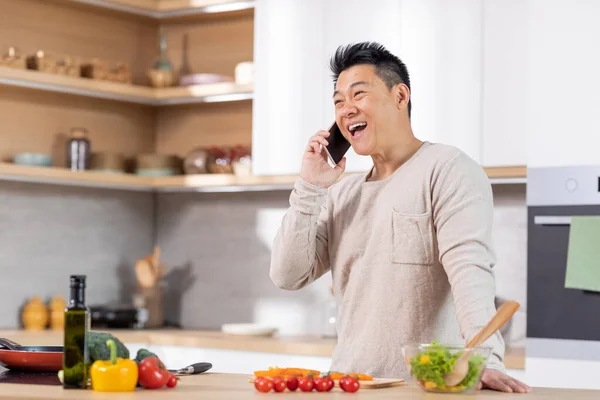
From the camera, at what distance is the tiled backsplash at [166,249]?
4.96 m

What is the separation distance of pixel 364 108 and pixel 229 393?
1.05 meters

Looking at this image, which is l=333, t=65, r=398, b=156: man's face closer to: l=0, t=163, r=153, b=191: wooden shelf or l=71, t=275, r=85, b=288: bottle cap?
l=71, t=275, r=85, b=288: bottle cap

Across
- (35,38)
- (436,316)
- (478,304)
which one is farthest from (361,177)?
(35,38)

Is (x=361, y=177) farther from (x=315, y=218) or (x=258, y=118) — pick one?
(x=258, y=118)

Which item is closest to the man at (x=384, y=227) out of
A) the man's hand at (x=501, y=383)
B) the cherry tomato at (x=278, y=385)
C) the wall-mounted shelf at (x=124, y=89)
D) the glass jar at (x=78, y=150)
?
the man's hand at (x=501, y=383)

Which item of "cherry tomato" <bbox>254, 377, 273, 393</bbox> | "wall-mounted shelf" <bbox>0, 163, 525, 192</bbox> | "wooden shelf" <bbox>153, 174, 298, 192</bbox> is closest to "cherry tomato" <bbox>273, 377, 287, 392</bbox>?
"cherry tomato" <bbox>254, 377, 273, 393</bbox>

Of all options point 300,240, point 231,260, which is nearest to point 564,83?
point 300,240

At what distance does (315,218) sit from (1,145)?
2.60 m

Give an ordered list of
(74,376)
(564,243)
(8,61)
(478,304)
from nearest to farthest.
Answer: (74,376) → (478,304) → (564,243) → (8,61)

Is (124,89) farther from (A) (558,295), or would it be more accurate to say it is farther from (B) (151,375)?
(B) (151,375)

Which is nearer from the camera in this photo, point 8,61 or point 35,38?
point 8,61

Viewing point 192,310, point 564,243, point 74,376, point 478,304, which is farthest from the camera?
point 192,310

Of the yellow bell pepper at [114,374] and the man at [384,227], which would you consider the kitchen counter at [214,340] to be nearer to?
the man at [384,227]

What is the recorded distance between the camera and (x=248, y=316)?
5.23 metres
